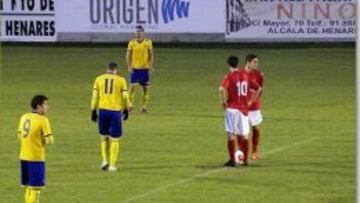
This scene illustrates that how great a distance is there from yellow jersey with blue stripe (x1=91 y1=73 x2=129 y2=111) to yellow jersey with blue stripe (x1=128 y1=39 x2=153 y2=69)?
11.1 meters

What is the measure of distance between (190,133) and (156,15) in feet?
69.9

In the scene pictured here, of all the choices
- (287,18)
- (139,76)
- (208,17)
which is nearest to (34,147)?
(139,76)

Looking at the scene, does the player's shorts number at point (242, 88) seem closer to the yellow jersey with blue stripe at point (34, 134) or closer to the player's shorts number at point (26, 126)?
the yellow jersey with blue stripe at point (34, 134)

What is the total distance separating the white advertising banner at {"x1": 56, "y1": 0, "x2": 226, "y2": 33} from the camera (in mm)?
48406

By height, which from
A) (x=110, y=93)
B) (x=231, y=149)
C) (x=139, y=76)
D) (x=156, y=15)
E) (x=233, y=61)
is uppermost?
(x=156, y=15)

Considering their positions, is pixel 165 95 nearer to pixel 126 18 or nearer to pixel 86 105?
pixel 86 105

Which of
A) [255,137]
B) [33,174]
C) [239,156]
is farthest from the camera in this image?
[255,137]

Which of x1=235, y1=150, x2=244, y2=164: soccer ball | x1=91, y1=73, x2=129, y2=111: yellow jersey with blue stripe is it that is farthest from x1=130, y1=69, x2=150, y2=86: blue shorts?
x1=91, y1=73, x2=129, y2=111: yellow jersey with blue stripe

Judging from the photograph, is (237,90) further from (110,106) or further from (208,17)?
(208,17)

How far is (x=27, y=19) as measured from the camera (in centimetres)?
4816

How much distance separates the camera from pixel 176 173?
853 inches

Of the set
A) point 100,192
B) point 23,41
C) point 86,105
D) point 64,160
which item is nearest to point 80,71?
point 23,41

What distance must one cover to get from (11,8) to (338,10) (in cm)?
1248

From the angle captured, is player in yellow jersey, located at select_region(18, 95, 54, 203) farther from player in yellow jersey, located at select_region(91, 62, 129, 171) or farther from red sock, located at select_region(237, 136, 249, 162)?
red sock, located at select_region(237, 136, 249, 162)
